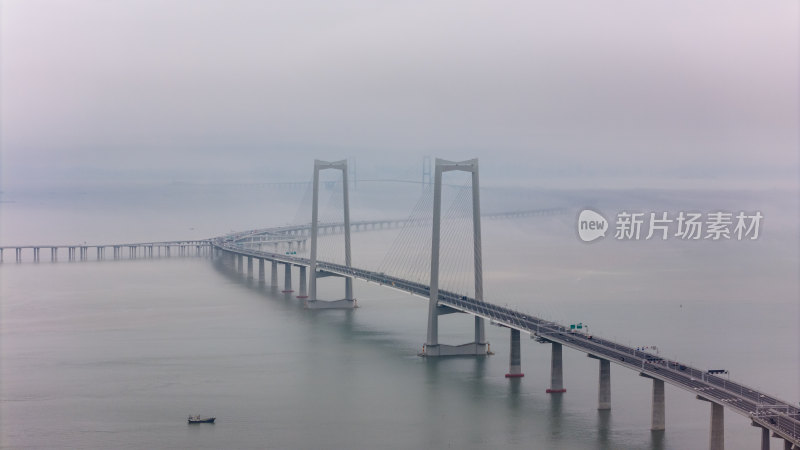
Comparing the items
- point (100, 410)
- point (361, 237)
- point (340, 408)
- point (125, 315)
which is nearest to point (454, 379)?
point (340, 408)

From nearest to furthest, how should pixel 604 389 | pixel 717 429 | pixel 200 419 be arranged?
pixel 717 429 → pixel 200 419 → pixel 604 389

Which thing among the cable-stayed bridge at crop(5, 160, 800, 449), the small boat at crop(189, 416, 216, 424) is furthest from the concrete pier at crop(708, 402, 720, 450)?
the small boat at crop(189, 416, 216, 424)

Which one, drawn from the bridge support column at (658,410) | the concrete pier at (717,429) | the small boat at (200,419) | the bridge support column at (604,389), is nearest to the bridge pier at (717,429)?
the concrete pier at (717,429)

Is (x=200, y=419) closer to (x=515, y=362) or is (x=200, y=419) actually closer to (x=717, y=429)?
(x=515, y=362)

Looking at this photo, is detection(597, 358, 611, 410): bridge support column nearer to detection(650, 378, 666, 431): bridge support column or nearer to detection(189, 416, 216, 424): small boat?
detection(650, 378, 666, 431): bridge support column

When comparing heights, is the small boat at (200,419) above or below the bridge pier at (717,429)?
below

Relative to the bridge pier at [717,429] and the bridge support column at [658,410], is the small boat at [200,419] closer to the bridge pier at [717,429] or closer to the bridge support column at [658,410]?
the bridge support column at [658,410]

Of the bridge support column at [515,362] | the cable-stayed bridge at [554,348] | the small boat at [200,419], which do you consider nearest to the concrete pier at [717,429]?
the cable-stayed bridge at [554,348]

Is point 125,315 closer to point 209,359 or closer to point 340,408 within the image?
point 209,359

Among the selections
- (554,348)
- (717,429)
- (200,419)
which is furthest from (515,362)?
(717,429)

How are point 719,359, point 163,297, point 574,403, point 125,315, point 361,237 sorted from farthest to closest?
point 361,237 < point 163,297 < point 125,315 < point 719,359 < point 574,403

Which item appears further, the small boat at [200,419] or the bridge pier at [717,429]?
the small boat at [200,419]
